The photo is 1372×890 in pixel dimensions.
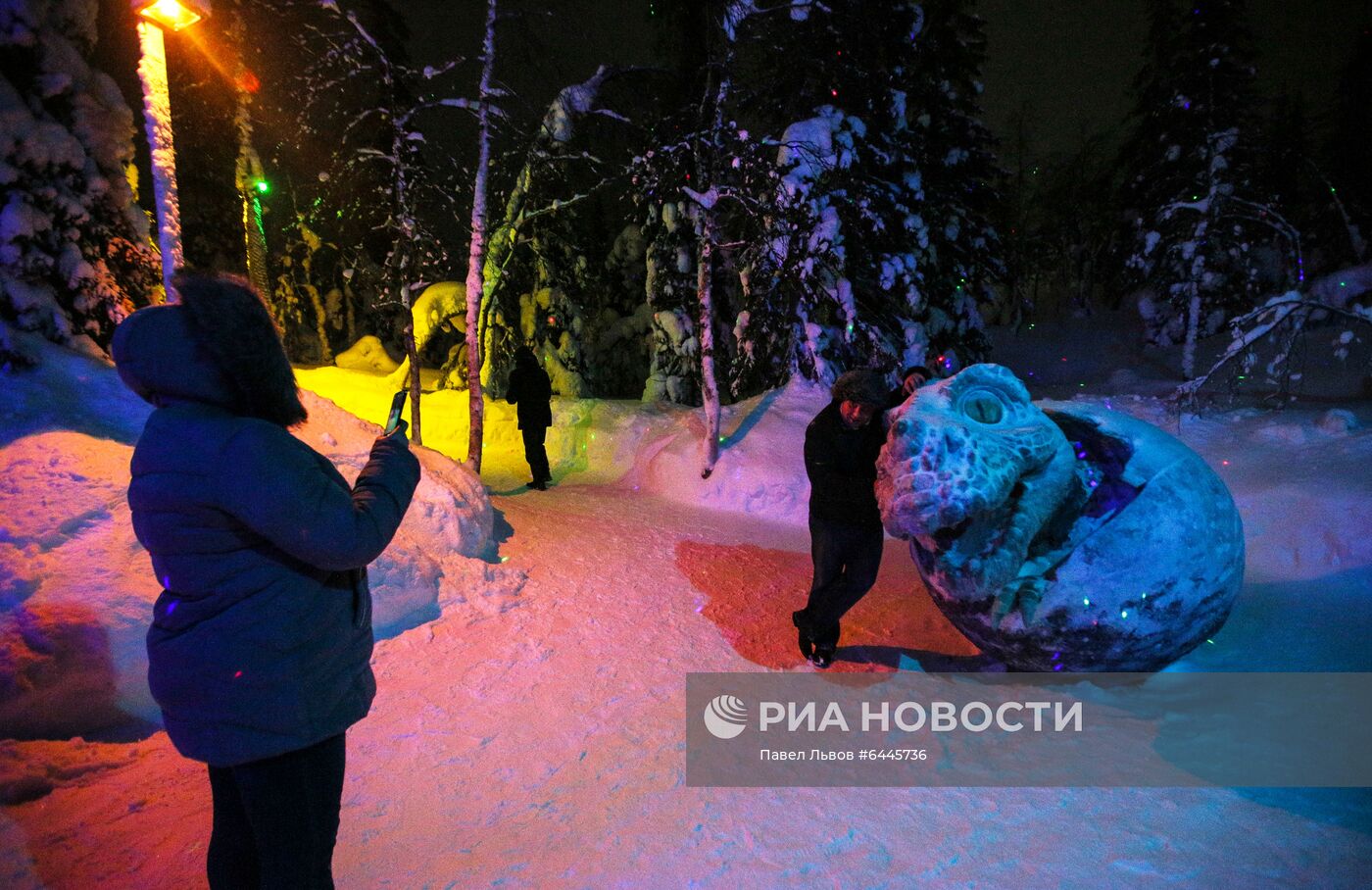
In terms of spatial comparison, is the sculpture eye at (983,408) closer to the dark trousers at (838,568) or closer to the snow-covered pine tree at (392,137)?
the dark trousers at (838,568)

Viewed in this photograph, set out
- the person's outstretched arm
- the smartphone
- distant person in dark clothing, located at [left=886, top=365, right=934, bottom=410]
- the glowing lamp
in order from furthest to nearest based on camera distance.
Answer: the glowing lamp → distant person in dark clothing, located at [left=886, top=365, right=934, bottom=410] → the smartphone → the person's outstretched arm

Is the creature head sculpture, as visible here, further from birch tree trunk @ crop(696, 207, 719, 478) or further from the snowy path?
birch tree trunk @ crop(696, 207, 719, 478)

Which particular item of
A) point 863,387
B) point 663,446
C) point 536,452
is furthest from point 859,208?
point 863,387

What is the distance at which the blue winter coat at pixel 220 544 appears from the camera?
5.00ft

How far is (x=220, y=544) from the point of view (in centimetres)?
155

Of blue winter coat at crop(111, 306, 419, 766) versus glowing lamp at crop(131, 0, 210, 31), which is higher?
glowing lamp at crop(131, 0, 210, 31)

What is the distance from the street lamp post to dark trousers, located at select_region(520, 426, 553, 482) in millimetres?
4737

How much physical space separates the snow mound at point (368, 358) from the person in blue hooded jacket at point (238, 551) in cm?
2099

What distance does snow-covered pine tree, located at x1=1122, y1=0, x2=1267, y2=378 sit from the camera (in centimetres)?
1641

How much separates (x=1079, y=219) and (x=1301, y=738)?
3553cm

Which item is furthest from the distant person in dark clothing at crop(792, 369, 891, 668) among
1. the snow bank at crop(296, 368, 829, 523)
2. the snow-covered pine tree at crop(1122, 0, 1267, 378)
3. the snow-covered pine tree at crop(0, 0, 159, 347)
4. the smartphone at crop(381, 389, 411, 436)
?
the snow-covered pine tree at crop(1122, 0, 1267, 378)

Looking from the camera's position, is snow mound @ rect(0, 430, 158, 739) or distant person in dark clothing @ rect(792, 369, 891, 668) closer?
snow mound @ rect(0, 430, 158, 739)

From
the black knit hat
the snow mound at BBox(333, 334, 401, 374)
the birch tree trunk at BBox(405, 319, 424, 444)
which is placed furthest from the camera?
the snow mound at BBox(333, 334, 401, 374)

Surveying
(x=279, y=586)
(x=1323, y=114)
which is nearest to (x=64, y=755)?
(x=279, y=586)
